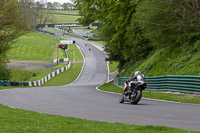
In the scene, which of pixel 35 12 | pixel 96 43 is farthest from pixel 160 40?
pixel 35 12

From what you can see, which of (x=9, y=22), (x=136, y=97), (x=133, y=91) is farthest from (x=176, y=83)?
(x=9, y=22)

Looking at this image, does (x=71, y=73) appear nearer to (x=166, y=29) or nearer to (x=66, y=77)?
(x=66, y=77)

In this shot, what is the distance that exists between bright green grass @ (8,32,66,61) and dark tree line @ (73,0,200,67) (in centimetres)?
5336

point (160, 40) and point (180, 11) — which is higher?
point (180, 11)

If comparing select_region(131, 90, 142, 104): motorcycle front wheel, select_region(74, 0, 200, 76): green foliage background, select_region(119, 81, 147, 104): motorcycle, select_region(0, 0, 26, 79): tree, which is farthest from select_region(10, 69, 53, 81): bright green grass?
select_region(131, 90, 142, 104): motorcycle front wheel

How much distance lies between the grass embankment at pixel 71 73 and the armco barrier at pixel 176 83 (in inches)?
1447

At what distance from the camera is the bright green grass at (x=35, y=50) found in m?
100

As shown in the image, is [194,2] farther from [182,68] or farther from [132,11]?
[132,11]

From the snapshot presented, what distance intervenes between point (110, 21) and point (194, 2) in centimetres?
1380

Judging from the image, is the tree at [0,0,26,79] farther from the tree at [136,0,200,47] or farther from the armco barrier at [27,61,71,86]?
the tree at [136,0,200,47]

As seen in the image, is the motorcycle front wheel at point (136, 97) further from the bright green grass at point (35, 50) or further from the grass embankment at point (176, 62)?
the bright green grass at point (35, 50)

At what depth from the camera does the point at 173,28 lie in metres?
27.2

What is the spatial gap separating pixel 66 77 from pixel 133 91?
5488 cm

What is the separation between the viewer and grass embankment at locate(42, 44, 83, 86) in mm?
64750
